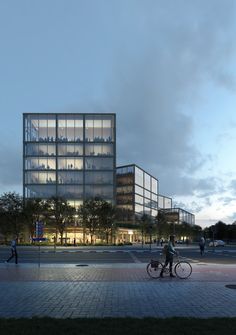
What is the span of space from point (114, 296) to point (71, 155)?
7957cm

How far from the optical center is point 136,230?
109000 millimetres

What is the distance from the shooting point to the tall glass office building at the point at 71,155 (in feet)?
296

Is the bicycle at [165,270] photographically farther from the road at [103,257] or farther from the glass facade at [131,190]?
the glass facade at [131,190]

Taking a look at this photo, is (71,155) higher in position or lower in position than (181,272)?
higher

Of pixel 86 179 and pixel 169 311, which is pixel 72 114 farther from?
pixel 169 311

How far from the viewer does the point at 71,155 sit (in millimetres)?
91250

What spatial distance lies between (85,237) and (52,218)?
17998mm

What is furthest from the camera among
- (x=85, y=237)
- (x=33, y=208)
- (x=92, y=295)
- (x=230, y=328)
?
(x=85, y=237)

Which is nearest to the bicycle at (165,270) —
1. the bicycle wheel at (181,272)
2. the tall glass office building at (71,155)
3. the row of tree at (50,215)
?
the bicycle wheel at (181,272)

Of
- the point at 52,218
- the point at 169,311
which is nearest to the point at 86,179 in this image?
the point at 52,218

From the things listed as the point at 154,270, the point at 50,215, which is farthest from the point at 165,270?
the point at 50,215

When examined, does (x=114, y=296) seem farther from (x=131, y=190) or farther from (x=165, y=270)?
(x=131, y=190)

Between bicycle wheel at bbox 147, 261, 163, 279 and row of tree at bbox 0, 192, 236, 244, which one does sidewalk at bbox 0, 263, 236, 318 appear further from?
row of tree at bbox 0, 192, 236, 244

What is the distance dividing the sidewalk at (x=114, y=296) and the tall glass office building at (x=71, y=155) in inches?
2836
